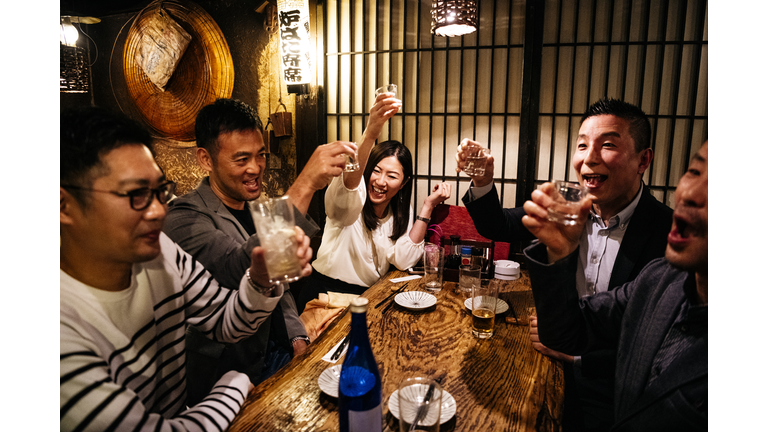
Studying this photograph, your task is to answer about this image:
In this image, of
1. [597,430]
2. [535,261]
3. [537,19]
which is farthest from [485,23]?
[597,430]

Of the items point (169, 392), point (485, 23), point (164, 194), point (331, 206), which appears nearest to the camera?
point (164, 194)

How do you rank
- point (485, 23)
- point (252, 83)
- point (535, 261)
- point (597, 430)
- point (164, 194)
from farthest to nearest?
point (252, 83)
point (485, 23)
point (597, 430)
point (535, 261)
point (164, 194)

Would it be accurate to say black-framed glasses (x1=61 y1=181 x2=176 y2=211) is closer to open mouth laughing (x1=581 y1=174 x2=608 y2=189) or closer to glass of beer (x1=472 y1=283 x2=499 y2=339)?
glass of beer (x1=472 y1=283 x2=499 y2=339)

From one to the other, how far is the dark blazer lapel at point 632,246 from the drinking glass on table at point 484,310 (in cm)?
64

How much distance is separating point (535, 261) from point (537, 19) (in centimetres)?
318

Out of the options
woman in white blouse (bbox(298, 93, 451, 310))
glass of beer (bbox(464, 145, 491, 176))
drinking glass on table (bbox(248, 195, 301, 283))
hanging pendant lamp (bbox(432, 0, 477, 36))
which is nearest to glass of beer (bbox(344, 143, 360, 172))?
drinking glass on table (bbox(248, 195, 301, 283))

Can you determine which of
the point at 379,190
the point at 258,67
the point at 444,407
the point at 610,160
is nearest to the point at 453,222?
the point at 379,190

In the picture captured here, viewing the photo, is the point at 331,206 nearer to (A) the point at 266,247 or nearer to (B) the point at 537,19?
(A) the point at 266,247

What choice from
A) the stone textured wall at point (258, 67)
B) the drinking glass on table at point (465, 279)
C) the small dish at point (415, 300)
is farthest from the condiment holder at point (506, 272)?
the stone textured wall at point (258, 67)

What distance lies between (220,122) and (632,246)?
2.00 meters

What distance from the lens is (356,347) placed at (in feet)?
3.51

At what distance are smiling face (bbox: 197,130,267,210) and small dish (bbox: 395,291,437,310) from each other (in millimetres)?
1069

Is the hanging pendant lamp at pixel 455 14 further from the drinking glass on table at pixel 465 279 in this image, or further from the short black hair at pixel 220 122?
the short black hair at pixel 220 122

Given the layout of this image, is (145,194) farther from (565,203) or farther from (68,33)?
(565,203)
